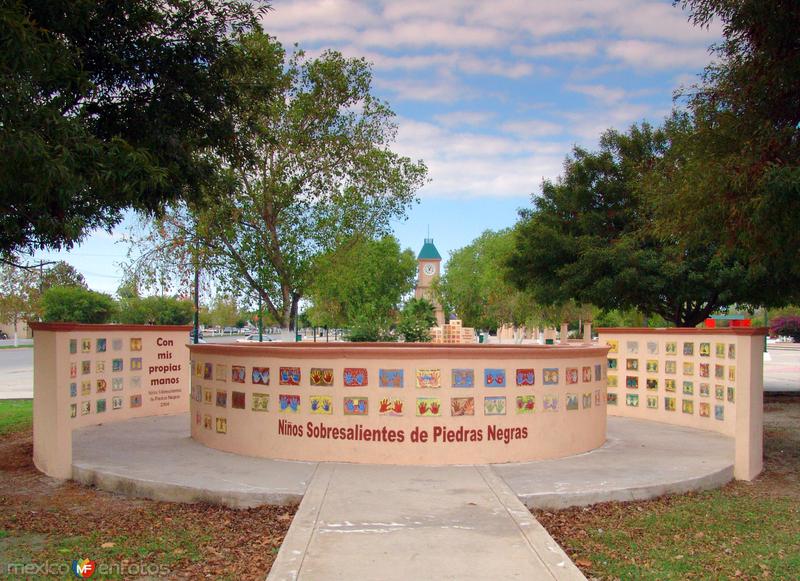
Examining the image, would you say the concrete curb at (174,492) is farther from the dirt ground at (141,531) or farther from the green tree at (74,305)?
the green tree at (74,305)

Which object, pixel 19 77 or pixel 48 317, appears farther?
pixel 48 317

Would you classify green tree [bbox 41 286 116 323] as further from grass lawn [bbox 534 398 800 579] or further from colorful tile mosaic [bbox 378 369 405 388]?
grass lawn [bbox 534 398 800 579]

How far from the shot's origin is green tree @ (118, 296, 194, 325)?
78.5 meters

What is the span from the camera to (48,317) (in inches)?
2852

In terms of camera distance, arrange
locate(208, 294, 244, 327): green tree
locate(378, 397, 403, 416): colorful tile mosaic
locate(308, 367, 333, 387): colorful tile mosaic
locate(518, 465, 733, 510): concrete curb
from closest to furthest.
Result: 1. locate(518, 465, 733, 510): concrete curb
2. locate(378, 397, 403, 416): colorful tile mosaic
3. locate(308, 367, 333, 387): colorful tile mosaic
4. locate(208, 294, 244, 327): green tree

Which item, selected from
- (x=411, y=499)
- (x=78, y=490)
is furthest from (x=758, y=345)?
(x=78, y=490)

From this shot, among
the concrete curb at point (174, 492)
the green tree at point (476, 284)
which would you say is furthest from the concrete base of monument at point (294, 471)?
the green tree at point (476, 284)

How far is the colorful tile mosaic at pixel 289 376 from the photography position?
9.73m

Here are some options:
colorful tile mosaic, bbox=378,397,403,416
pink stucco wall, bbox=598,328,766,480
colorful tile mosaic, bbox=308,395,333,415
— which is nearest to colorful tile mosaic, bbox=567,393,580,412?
pink stucco wall, bbox=598,328,766,480

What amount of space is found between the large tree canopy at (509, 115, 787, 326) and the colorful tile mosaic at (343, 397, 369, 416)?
11.4m

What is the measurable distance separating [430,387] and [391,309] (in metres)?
68.4

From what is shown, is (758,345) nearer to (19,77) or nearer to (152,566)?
(152,566)

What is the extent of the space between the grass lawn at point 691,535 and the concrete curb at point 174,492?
9.13 feet

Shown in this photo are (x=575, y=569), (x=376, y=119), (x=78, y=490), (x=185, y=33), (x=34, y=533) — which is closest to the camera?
(x=575, y=569)
